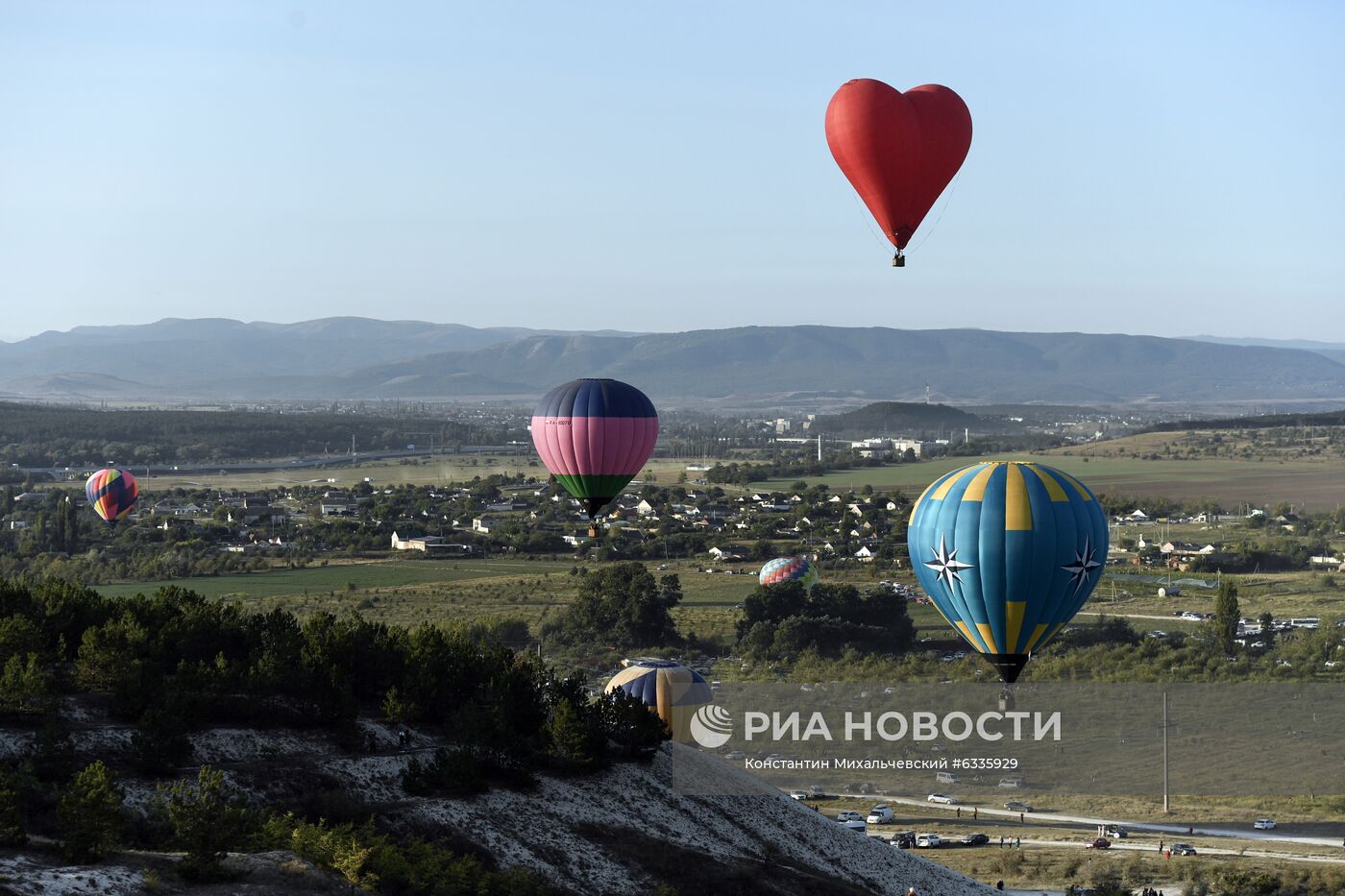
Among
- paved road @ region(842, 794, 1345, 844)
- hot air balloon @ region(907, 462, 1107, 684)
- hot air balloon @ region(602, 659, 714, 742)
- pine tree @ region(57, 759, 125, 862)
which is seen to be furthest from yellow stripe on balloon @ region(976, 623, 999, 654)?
pine tree @ region(57, 759, 125, 862)

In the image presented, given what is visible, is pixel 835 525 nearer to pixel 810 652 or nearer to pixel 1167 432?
pixel 810 652

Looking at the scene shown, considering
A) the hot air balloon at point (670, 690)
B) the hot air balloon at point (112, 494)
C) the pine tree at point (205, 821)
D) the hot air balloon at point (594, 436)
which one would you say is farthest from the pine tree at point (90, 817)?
the hot air balloon at point (112, 494)

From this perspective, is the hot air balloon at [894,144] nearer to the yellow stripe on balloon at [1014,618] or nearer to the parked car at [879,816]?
the yellow stripe on balloon at [1014,618]

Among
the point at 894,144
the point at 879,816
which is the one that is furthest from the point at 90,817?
the point at 894,144

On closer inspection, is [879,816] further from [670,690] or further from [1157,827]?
[1157,827]

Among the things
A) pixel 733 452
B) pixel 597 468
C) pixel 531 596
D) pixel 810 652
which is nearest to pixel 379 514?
pixel 531 596

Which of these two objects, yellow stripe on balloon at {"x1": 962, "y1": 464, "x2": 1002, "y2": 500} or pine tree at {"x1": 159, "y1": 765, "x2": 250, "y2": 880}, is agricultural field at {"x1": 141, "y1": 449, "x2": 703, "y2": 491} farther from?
pine tree at {"x1": 159, "y1": 765, "x2": 250, "y2": 880}
